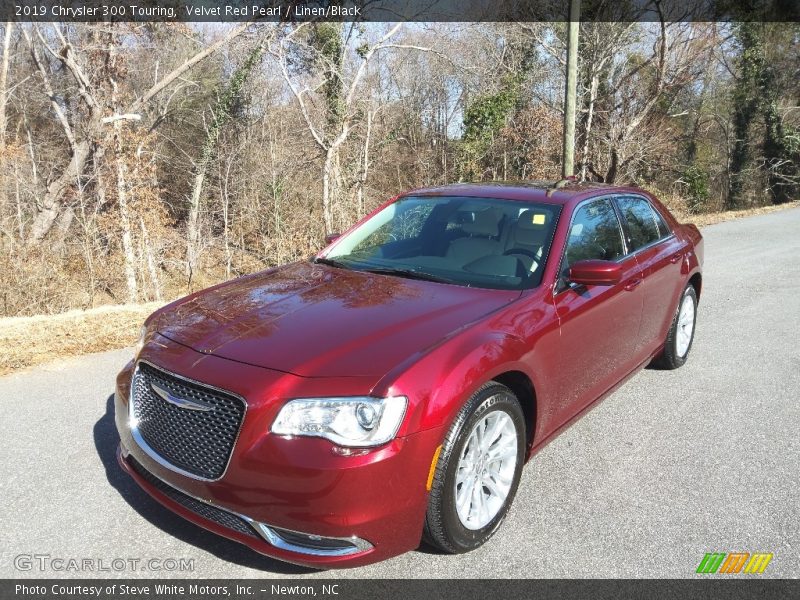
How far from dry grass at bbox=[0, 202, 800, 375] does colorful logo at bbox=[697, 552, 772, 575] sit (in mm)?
5148

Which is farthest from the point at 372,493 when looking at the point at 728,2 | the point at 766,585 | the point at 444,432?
the point at 728,2

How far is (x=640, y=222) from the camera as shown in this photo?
4.80 m

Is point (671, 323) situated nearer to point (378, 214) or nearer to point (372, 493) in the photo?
point (378, 214)

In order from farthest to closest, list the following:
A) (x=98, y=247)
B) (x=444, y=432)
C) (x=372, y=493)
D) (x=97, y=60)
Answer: (x=97, y=60) < (x=98, y=247) < (x=444, y=432) < (x=372, y=493)

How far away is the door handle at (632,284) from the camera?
4.12 metres

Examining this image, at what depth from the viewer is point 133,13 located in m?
17.3

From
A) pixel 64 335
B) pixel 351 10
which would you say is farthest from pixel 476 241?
pixel 351 10

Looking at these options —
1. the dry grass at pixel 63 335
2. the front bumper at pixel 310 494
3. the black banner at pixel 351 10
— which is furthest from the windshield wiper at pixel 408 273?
the black banner at pixel 351 10

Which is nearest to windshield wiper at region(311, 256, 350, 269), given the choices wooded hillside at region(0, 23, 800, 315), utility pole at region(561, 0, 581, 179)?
wooded hillside at region(0, 23, 800, 315)

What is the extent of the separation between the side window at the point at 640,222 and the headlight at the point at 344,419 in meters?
2.73

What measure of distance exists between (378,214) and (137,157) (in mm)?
11396

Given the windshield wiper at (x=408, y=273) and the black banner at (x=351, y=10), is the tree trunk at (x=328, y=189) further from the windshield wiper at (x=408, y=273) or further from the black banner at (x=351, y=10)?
the windshield wiper at (x=408, y=273)

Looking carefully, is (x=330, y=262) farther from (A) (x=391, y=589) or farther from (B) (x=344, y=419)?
(A) (x=391, y=589)

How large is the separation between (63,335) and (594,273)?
513cm
